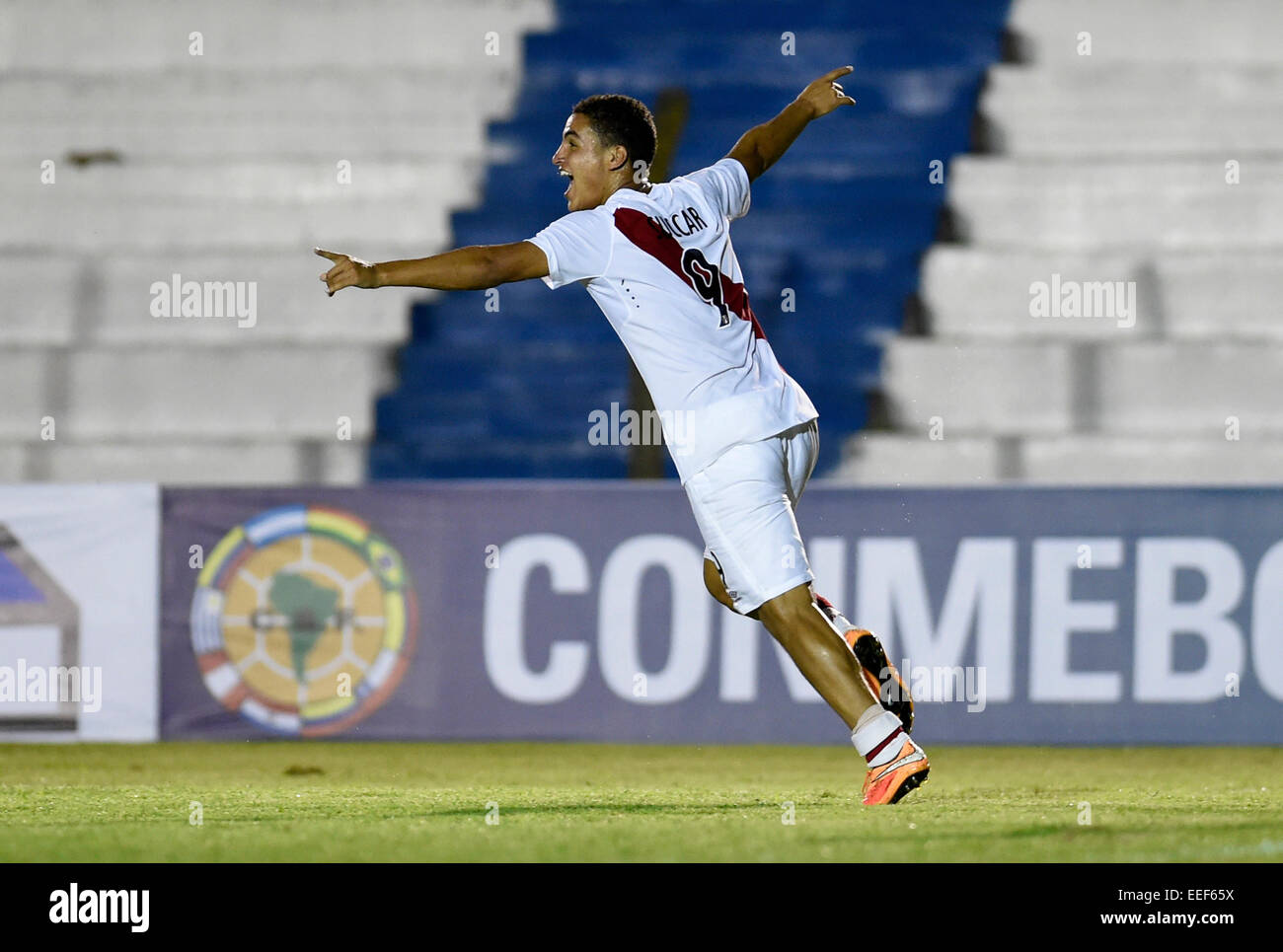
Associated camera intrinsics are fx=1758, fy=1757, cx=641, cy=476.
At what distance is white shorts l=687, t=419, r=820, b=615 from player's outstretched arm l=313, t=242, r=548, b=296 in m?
0.75

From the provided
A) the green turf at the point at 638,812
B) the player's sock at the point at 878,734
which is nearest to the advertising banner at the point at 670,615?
the green turf at the point at 638,812

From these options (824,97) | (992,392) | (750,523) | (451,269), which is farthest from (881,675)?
(992,392)

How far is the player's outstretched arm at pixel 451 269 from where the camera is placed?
14.5ft

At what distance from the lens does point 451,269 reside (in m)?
4.54

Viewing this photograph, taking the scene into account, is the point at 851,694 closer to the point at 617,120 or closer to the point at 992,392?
the point at 617,120

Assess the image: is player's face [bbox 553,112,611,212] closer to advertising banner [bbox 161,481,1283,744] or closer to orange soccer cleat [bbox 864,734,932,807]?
orange soccer cleat [bbox 864,734,932,807]

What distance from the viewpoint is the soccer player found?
4.75 m

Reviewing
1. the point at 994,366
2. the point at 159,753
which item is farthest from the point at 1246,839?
the point at 994,366

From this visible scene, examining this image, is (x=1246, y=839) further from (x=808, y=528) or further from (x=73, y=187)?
(x=73, y=187)

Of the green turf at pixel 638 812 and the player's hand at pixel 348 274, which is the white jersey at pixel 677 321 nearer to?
the player's hand at pixel 348 274

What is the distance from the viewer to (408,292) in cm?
1166

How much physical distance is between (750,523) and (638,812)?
0.88 m

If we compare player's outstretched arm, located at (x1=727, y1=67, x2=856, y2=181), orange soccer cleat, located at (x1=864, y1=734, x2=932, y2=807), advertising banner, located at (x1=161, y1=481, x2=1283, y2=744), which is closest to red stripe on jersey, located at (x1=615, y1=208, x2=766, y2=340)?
player's outstretched arm, located at (x1=727, y1=67, x2=856, y2=181)

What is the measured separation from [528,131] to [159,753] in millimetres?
5848
